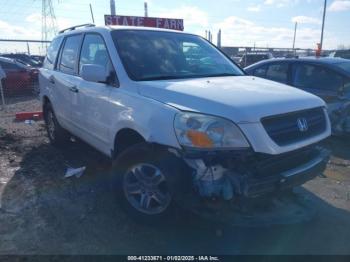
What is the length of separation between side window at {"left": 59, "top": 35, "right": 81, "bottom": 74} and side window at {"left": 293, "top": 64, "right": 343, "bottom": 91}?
14.6ft

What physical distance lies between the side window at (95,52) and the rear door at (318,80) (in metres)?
4.36

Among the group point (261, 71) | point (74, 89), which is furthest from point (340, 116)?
point (74, 89)

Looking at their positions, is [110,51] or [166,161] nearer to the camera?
[166,161]

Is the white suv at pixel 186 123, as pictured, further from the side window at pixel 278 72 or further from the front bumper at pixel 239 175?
the side window at pixel 278 72

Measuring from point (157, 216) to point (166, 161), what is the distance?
626 mm

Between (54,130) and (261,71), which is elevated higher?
(261,71)

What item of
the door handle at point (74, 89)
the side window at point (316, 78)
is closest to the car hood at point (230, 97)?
the door handle at point (74, 89)

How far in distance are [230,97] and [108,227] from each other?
183 centimetres

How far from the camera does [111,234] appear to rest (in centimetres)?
364

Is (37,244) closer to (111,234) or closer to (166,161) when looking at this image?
(111,234)

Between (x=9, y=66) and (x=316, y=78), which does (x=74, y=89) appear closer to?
(x=316, y=78)

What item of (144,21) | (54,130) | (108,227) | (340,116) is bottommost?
(108,227)

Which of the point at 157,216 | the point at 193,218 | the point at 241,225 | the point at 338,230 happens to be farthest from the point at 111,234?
the point at 338,230

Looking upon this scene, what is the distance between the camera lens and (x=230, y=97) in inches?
127
